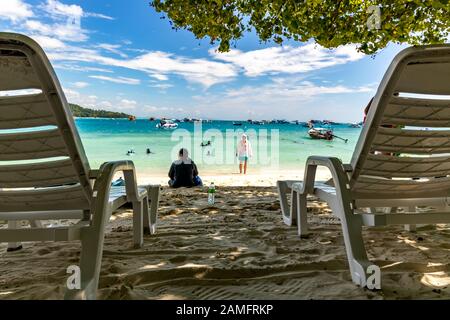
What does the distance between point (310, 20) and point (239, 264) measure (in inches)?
269

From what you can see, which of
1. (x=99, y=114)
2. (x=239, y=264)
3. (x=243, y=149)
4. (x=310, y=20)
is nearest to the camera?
(x=239, y=264)

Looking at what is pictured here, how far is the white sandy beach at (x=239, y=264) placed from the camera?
203cm

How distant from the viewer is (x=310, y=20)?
25.2 feet

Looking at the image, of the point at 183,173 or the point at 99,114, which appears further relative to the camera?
the point at 99,114

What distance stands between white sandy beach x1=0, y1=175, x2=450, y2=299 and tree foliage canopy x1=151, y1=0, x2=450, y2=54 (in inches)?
205

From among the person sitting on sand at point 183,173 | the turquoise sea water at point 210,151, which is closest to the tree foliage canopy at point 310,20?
the person sitting on sand at point 183,173

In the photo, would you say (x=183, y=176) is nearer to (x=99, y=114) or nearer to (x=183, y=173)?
(x=183, y=173)

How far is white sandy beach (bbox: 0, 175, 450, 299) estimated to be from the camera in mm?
2031

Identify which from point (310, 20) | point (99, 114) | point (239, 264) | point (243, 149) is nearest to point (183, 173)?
point (310, 20)

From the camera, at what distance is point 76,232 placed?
195 centimetres

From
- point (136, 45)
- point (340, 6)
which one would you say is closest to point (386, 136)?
point (340, 6)

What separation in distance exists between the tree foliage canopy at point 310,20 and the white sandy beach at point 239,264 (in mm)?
5201

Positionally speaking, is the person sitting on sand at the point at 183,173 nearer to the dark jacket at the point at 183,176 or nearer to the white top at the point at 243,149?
the dark jacket at the point at 183,176
